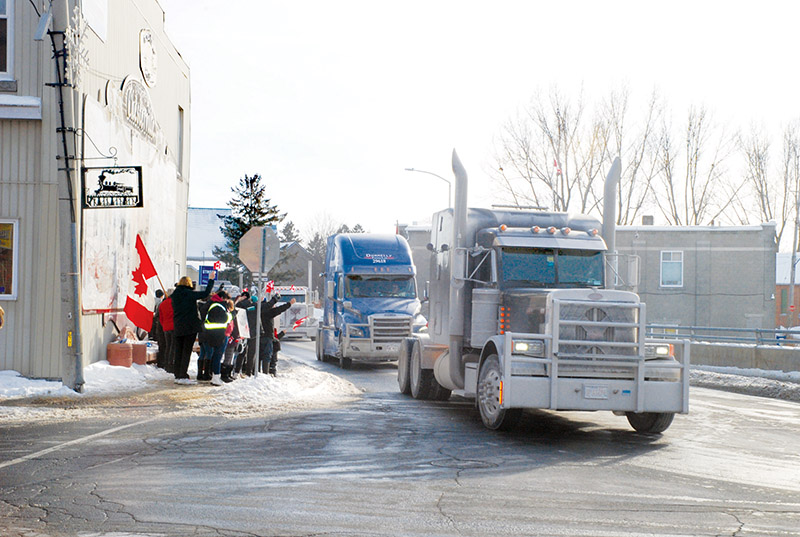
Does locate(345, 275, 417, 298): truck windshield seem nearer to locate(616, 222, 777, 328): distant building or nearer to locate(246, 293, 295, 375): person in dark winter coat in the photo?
locate(246, 293, 295, 375): person in dark winter coat

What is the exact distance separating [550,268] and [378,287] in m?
11.6

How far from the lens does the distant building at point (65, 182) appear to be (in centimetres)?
1471

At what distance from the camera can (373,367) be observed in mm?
25578

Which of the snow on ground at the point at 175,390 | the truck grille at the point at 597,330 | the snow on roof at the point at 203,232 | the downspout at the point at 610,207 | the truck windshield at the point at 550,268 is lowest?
the snow on ground at the point at 175,390

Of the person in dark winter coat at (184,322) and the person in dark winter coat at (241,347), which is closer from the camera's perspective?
the person in dark winter coat at (184,322)

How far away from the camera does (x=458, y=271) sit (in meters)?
13.4

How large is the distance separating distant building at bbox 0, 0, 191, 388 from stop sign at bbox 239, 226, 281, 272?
270 centimetres

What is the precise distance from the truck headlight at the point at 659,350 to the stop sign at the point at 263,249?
8371 millimetres

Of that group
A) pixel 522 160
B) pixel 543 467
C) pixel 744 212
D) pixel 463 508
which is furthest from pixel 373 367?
pixel 744 212

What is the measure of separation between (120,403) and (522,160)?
37423mm

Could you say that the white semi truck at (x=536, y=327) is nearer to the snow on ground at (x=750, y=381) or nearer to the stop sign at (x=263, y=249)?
the stop sign at (x=263, y=249)

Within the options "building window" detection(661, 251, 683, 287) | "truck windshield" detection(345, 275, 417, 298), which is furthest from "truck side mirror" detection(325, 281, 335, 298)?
"building window" detection(661, 251, 683, 287)

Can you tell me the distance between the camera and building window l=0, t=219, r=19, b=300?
16.2 metres

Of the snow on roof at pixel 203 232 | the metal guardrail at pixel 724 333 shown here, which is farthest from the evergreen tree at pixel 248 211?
the metal guardrail at pixel 724 333
